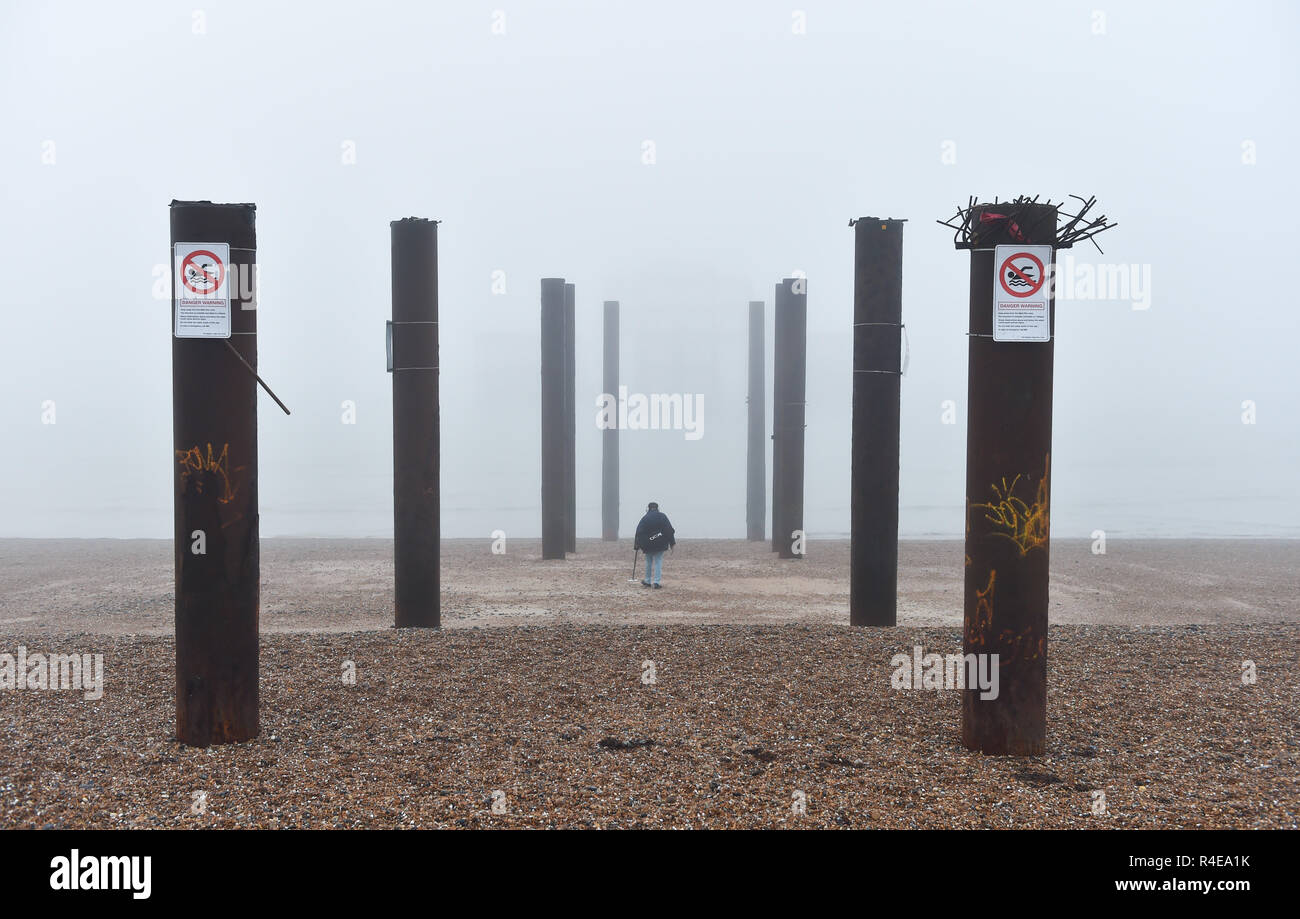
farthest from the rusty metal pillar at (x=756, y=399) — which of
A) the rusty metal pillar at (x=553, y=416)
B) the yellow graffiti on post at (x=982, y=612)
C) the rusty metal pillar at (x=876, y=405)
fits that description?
the yellow graffiti on post at (x=982, y=612)

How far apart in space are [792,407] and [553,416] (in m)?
4.95

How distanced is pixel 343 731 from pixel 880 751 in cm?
366

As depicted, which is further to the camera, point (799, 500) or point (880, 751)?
point (799, 500)

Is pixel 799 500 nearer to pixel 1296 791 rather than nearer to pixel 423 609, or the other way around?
pixel 423 609

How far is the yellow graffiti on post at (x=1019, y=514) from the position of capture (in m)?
7.30

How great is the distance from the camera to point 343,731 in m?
7.82

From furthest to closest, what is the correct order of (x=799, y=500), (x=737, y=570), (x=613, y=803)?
(x=799, y=500) → (x=737, y=570) → (x=613, y=803)

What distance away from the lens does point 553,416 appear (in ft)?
76.5

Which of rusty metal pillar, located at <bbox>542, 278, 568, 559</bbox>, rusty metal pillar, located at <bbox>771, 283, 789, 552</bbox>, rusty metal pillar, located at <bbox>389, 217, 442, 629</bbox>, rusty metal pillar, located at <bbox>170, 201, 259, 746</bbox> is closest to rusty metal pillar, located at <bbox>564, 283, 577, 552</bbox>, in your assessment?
rusty metal pillar, located at <bbox>542, 278, 568, 559</bbox>

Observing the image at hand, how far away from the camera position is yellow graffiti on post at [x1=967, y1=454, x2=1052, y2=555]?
7.30 metres

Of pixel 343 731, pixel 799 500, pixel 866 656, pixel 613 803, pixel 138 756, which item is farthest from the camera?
pixel 799 500

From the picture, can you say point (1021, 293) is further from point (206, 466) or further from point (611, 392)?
point (611, 392)

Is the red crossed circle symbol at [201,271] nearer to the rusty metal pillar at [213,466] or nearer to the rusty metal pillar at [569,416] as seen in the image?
the rusty metal pillar at [213,466]

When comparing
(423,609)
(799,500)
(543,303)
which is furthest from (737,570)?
(423,609)
